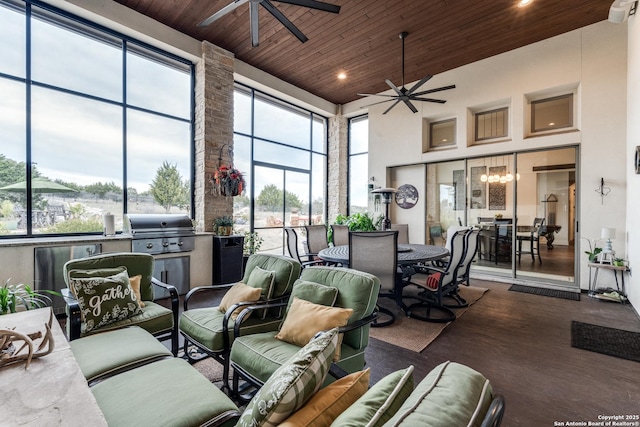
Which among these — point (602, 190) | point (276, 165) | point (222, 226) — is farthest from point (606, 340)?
point (276, 165)

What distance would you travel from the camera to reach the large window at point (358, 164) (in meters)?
7.75

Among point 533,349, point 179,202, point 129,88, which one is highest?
point 129,88

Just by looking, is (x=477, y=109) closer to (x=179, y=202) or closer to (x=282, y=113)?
(x=282, y=113)

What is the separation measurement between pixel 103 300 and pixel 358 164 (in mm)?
6649

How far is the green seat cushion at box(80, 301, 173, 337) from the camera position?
2.16 meters

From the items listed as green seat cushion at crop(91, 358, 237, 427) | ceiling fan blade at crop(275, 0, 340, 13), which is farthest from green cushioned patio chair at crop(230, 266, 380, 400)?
ceiling fan blade at crop(275, 0, 340, 13)

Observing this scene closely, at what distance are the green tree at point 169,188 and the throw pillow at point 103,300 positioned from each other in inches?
111

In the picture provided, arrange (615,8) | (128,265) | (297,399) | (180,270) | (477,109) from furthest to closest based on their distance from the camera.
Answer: (477,109), (180,270), (615,8), (128,265), (297,399)

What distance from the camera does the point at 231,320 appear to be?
214cm

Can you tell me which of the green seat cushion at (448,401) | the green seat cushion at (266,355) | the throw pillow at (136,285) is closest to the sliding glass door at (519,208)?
the green seat cushion at (266,355)

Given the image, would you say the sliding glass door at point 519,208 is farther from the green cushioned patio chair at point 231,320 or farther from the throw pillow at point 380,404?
the throw pillow at point 380,404

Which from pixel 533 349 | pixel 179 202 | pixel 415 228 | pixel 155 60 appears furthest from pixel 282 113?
pixel 533 349

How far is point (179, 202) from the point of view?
502 centimetres

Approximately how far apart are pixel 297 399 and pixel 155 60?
18.5 ft
